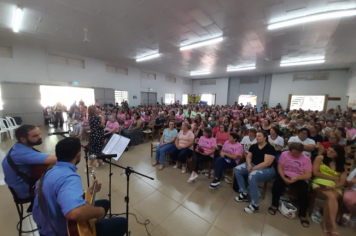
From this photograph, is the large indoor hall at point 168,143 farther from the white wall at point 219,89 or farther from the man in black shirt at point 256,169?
the white wall at point 219,89

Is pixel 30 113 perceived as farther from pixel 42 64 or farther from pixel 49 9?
pixel 49 9

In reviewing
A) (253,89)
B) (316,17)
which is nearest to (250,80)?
(253,89)

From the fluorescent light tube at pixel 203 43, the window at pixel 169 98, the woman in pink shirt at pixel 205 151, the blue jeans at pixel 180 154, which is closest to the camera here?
the woman in pink shirt at pixel 205 151

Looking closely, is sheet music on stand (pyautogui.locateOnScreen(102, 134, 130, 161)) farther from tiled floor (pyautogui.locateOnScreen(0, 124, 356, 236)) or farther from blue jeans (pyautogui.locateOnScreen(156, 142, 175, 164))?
blue jeans (pyautogui.locateOnScreen(156, 142, 175, 164))

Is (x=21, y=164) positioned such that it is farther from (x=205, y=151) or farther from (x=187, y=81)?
(x=187, y=81)

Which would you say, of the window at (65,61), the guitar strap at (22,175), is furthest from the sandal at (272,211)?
the window at (65,61)

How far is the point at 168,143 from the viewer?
140 inches

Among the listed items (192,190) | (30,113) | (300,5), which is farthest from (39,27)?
(300,5)

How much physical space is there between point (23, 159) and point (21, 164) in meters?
0.07

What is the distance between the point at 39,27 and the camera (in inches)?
195

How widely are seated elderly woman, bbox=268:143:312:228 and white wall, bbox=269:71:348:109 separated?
12724 millimetres

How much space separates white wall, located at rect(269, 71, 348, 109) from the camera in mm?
9977

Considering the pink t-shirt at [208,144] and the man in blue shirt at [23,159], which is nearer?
the man in blue shirt at [23,159]

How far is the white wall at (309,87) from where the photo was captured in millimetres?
9977
